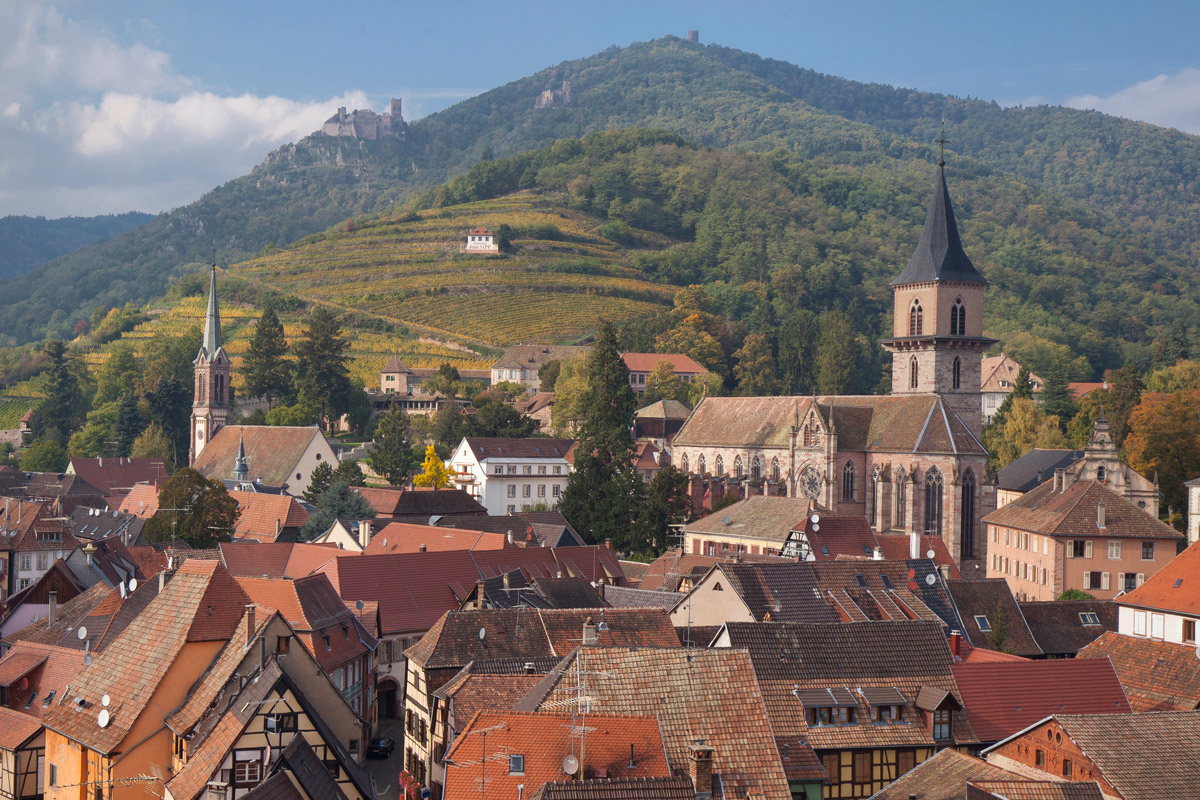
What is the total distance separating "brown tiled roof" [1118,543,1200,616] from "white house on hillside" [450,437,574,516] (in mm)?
51057

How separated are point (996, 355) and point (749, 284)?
3521cm

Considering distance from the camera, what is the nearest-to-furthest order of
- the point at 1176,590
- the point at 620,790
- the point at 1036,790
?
the point at 620,790 < the point at 1036,790 < the point at 1176,590

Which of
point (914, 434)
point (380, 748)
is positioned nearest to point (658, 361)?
point (914, 434)

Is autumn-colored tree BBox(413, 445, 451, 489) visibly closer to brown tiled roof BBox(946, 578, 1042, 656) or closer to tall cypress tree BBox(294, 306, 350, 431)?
tall cypress tree BBox(294, 306, 350, 431)

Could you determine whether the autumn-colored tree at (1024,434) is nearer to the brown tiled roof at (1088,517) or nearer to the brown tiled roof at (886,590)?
the brown tiled roof at (1088,517)

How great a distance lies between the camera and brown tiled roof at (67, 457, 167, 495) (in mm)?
99312

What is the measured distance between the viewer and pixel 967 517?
71812 mm

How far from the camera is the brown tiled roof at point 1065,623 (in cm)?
4278

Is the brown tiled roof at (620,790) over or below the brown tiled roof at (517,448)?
over

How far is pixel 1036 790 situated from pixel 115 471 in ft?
296

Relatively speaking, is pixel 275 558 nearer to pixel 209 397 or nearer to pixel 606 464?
pixel 606 464

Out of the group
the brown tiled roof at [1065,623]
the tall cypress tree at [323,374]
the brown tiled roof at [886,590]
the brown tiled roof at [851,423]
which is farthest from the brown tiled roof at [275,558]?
the tall cypress tree at [323,374]

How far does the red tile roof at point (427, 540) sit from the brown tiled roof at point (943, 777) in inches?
1211

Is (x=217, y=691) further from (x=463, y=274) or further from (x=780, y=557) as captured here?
(x=463, y=274)
